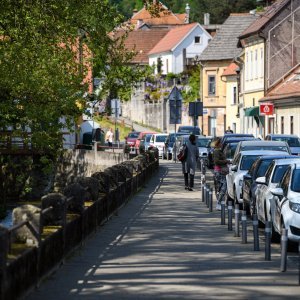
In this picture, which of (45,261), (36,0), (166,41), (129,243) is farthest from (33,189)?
(166,41)

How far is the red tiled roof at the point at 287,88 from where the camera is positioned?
6429cm

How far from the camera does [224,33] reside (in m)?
102

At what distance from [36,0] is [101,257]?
19.0 meters

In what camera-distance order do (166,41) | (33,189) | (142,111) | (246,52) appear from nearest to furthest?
(33,189)
(246,52)
(142,111)
(166,41)

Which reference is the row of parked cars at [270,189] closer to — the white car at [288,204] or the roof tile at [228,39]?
the white car at [288,204]

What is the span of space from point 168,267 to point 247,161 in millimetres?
14447

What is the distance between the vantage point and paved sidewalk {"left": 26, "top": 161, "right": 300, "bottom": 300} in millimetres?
14508

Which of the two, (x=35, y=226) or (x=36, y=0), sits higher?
(x=36, y=0)

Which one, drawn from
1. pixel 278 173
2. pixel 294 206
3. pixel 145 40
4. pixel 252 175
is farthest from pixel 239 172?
pixel 145 40

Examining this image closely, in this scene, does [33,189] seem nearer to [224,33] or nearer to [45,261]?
[224,33]

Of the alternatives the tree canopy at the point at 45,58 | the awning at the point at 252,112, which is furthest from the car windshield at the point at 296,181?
the awning at the point at 252,112

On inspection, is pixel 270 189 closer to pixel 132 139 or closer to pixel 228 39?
pixel 132 139

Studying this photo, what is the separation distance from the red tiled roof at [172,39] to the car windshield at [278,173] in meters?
111

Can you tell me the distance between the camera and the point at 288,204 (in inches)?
785
